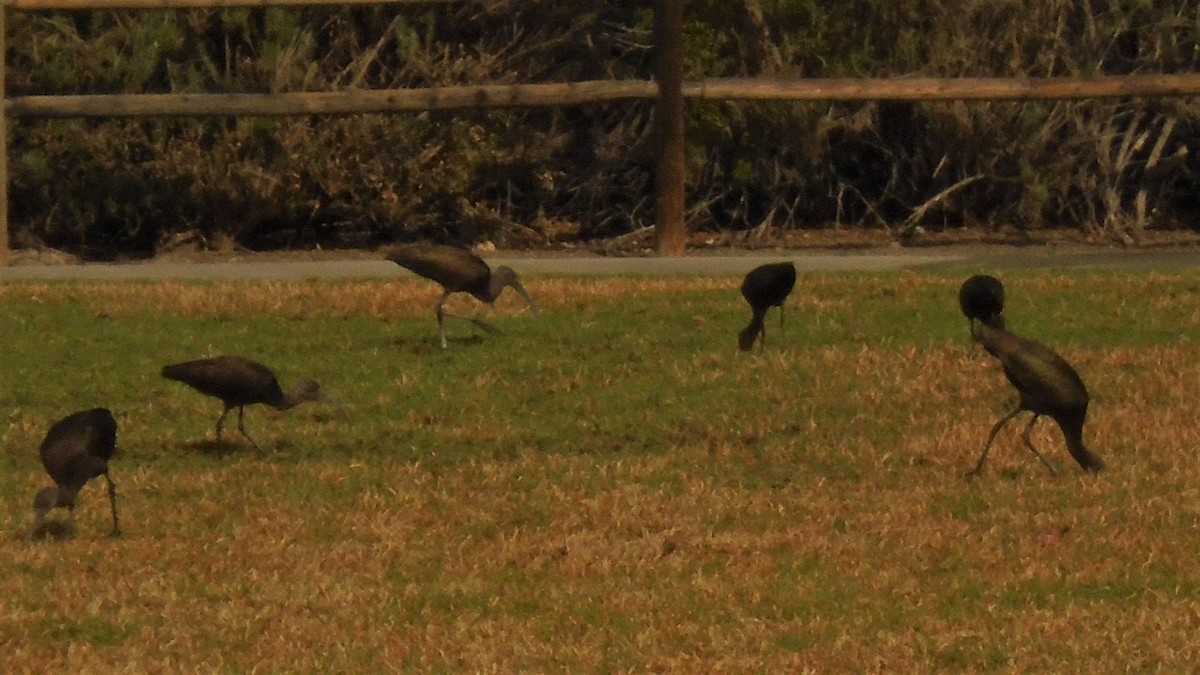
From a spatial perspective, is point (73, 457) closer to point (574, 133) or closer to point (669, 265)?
point (669, 265)

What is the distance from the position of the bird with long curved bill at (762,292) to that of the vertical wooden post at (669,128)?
3.55 m

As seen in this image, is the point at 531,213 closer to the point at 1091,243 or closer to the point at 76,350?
the point at 1091,243

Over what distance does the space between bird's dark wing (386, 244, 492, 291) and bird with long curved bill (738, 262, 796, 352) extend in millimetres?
1135

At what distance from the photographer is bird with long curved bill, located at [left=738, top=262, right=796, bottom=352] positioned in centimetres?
957

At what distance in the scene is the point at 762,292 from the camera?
9.56m

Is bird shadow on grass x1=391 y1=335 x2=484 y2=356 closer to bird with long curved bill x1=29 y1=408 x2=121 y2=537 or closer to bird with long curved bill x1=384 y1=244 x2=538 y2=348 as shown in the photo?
bird with long curved bill x1=384 y1=244 x2=538 y2=348

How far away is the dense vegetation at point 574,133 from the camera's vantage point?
14070 mm

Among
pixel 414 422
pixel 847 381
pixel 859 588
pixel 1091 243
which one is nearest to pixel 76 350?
pixel 414 422

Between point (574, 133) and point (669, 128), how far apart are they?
1799 mm

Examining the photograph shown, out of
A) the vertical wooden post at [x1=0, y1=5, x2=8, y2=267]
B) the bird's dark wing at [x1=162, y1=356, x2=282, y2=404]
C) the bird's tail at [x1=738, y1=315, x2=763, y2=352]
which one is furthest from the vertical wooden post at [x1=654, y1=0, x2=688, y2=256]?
the bird's dark wing at [x1=162, y1=356, x2=282, y2=404]

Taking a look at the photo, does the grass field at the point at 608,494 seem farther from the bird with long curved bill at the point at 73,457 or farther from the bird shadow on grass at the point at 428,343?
the bird with long curved bill at the point at 73,457

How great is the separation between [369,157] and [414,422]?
6016 mm

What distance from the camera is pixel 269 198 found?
14102 millimetres

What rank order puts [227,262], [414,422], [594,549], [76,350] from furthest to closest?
[227,262] < [76,350] < [414,422] < [594,549]
